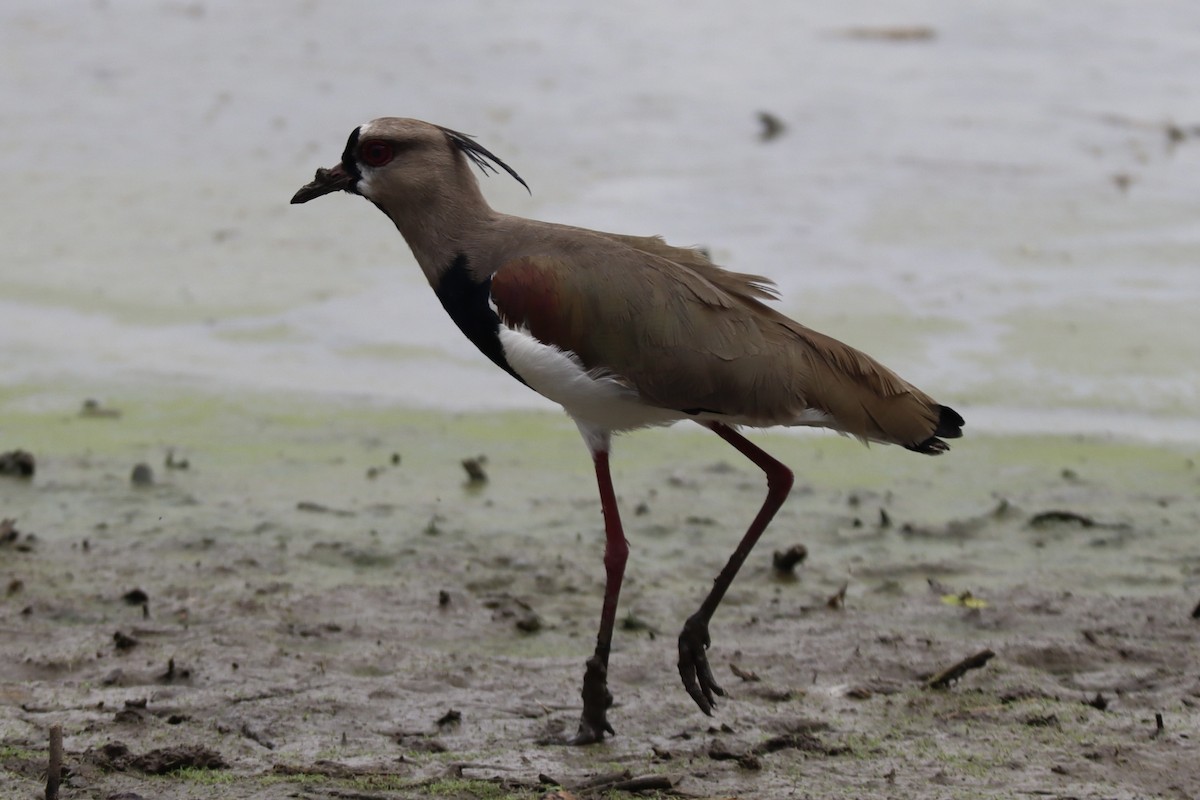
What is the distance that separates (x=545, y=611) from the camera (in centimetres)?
536

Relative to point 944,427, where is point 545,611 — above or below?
below

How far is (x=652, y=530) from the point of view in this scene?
20.2 feet

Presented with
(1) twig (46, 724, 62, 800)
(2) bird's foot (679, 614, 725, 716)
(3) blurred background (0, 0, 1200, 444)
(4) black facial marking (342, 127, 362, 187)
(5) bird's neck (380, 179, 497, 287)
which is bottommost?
(1) twig (46, 724, 62, 800)

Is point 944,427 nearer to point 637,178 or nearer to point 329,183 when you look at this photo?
point 329,183

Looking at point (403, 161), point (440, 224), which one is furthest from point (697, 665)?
point (403, 161)

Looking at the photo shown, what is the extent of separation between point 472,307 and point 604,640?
0.97 meters

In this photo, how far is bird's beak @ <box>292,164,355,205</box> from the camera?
477 cm

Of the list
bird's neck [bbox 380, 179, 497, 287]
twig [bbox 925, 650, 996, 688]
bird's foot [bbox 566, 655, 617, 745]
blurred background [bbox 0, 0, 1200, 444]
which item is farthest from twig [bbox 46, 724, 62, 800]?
blurred background [bbox 0, 0, 1200, 444]

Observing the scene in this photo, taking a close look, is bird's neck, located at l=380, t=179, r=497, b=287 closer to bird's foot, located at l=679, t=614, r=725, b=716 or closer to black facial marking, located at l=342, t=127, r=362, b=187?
black facial marking, located at l=342, t=127, r=362, b=187

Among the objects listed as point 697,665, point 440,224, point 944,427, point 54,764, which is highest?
point 440,224

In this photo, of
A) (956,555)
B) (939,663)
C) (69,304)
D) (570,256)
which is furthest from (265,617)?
(69,304)

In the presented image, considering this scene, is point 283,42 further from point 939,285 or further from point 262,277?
point 939,285

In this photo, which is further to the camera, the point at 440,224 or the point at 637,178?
the point at 637,178

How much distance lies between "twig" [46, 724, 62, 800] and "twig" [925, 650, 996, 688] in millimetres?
2329
